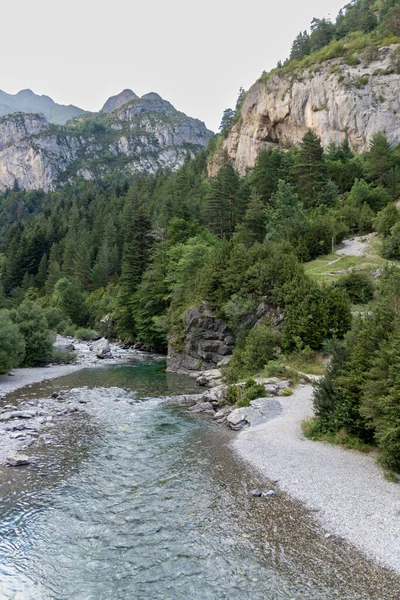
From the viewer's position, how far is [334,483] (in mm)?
12250

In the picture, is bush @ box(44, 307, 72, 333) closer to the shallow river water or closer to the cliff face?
the shallow river water

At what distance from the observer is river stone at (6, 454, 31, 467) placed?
555 inches

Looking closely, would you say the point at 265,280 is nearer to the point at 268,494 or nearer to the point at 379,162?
the point at 268,494

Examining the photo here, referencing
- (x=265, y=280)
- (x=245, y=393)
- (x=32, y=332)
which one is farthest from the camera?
(x=32, y=332)

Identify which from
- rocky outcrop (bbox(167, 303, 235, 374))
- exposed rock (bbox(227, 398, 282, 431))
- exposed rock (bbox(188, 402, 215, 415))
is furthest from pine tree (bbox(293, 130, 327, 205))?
exposed rock (bbox(227, 398, 282, 431))

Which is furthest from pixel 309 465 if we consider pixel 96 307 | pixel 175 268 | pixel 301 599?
pixel 96 307

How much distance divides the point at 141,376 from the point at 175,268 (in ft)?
54.7

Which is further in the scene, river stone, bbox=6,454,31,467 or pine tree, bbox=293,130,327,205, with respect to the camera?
pine tree, bbox=293,130,327,205

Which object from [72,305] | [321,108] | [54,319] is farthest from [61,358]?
[321,108]

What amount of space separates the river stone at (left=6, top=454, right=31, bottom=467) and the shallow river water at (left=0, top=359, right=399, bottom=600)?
1.24ft

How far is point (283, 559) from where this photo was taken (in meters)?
8.91

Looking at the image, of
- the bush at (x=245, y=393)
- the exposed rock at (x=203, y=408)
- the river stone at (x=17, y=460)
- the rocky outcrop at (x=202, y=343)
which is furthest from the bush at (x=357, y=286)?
the river stone at (x=17, y=460)

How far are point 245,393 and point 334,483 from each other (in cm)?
1040

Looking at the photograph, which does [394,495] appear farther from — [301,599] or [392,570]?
[301,599]
